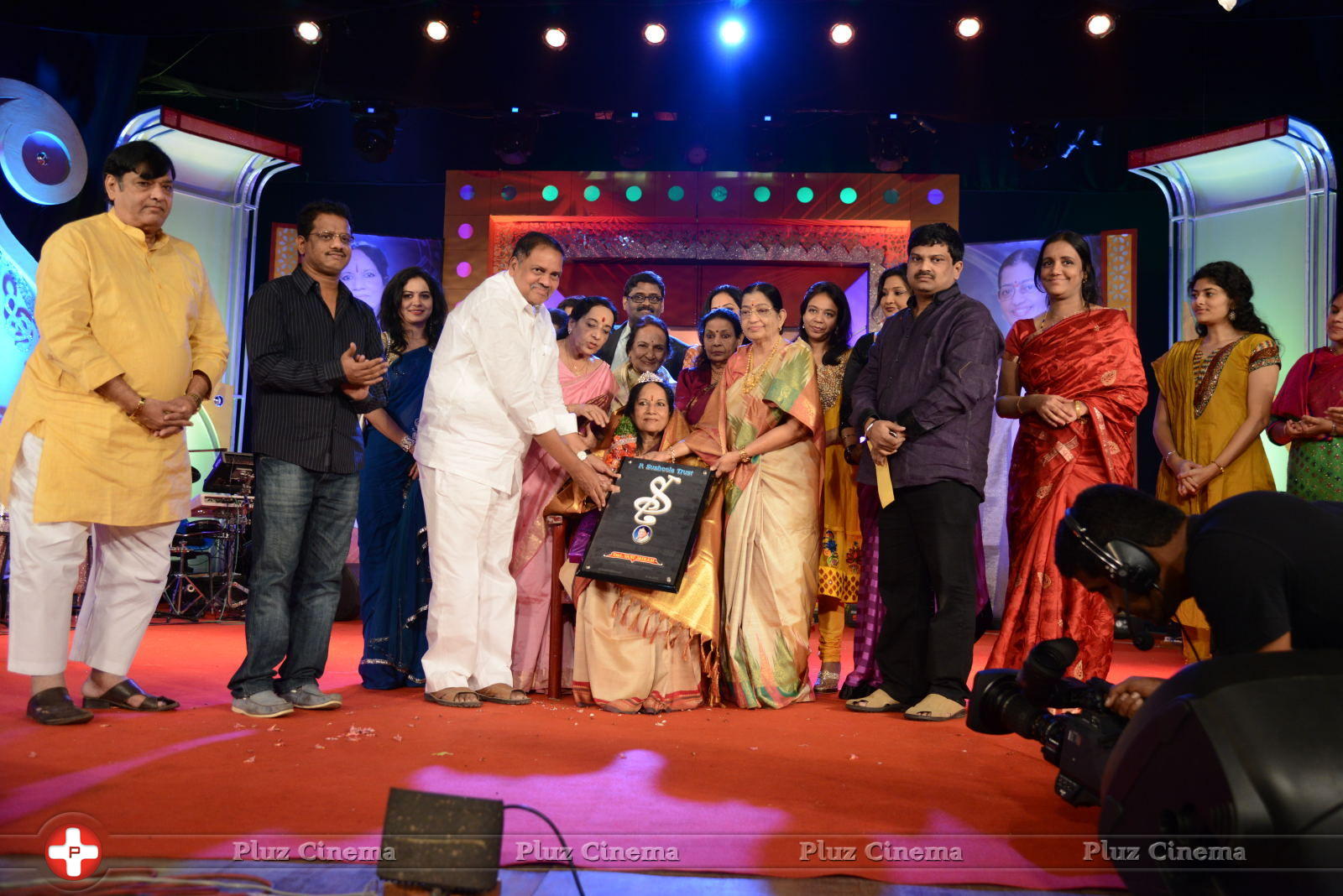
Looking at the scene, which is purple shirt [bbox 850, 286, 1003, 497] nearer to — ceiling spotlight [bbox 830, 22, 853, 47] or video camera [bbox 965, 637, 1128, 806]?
video camera [bbox 965, 637, 1128, 806]

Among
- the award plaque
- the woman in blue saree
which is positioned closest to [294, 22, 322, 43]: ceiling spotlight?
the woman in blue saree

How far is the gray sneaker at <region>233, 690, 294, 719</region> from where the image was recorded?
342 cm

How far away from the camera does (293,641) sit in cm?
369

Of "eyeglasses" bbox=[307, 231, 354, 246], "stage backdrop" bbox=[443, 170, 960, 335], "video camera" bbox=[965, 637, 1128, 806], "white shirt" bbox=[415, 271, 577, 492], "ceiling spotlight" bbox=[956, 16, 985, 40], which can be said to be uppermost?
"ceiling spotlight" bbox=[956, 16, 985, 40]

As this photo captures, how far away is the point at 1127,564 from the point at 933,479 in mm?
1800

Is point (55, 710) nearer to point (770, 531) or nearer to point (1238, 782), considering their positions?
point (770, 531)

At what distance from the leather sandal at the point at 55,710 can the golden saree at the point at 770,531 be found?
223 centimetres

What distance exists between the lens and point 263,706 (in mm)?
3428

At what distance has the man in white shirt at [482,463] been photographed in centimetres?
384

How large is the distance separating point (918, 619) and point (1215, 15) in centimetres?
459

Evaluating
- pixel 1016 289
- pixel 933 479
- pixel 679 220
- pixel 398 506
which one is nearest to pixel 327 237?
pixel 398 506

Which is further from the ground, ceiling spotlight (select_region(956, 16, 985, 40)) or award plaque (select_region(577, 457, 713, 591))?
ceiling spotlight (select_region(956, 16, 985, 40))

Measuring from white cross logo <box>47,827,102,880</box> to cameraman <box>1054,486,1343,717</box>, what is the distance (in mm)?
1882

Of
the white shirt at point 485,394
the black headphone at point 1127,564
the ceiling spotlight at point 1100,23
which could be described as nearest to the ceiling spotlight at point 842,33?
the ceiling spotlight at point 1100,23
